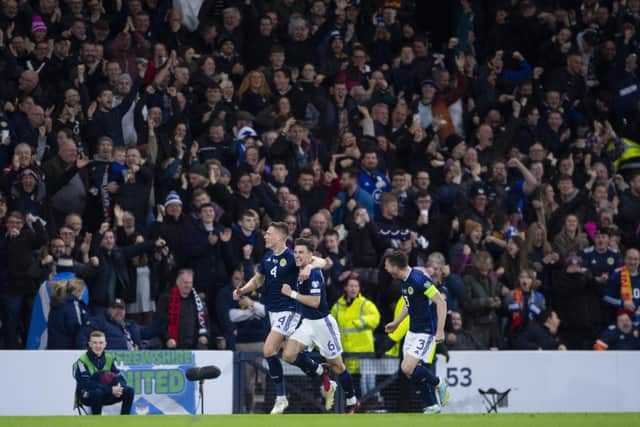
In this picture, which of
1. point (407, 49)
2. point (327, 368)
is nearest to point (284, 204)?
point (327, 368)

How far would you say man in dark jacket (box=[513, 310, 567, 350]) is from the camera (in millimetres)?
19281

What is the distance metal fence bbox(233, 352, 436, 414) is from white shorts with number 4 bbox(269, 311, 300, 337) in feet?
5.52

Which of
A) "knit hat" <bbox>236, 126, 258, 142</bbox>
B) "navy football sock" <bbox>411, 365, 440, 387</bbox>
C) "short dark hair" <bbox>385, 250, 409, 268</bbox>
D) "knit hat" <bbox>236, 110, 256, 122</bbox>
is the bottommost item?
"navy football sock" <bbox>411, 365, 440, 387</bbox>

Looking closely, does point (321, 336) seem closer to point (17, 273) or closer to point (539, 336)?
point (17, 273)

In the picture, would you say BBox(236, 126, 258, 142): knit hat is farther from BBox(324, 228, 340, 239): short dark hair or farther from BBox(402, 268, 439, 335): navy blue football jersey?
BBox(402, 268, 439, 335): navy blue football jersey

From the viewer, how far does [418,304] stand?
50.5 feet

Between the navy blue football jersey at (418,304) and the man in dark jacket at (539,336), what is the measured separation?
13.5ft

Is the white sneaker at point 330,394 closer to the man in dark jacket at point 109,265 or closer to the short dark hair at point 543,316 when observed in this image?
the man in dark jacket at point 109,265

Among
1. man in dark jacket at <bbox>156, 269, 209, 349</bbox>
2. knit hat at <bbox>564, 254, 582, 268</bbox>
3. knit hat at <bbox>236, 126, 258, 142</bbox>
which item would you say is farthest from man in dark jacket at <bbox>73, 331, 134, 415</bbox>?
knit hat at <bbox>564, 254, 582, 268</bbox>

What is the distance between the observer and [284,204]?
18.8 metres

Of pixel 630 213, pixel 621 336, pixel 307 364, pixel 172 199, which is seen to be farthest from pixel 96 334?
pixel 630 213

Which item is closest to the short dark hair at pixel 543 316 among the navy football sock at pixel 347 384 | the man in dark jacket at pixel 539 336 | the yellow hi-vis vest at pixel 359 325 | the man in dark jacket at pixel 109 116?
the man in dark jacket at pixel 539 336

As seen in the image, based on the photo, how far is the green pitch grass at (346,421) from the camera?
464 inches

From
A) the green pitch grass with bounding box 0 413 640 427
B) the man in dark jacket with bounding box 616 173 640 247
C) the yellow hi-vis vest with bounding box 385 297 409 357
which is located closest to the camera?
the green pitch grass with bounding box 0 413 640 427
